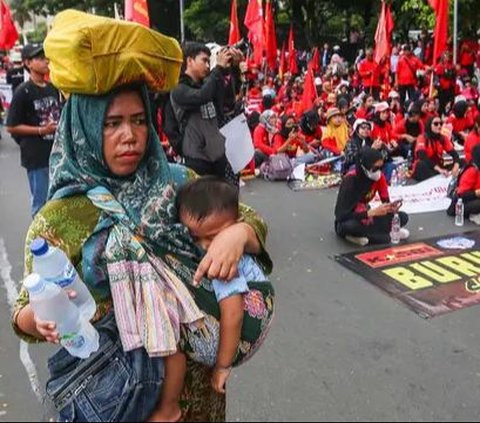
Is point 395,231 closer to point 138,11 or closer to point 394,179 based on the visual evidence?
point 394,179

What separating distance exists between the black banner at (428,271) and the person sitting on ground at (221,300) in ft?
9.72

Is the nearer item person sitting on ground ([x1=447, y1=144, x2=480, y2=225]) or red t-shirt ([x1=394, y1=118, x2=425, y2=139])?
person sitting on ground ([x1=447, y1=144, x2=480, y2=225])

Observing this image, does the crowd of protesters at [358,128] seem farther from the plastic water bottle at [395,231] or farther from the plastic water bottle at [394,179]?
the plastic water bottle at [395,231]

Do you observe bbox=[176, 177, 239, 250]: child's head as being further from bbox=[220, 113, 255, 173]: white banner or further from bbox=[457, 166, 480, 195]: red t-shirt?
bbox=[457, 166, 480, 195]: red t-shirt

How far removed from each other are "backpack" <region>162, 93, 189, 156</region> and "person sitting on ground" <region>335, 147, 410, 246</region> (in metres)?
1.72

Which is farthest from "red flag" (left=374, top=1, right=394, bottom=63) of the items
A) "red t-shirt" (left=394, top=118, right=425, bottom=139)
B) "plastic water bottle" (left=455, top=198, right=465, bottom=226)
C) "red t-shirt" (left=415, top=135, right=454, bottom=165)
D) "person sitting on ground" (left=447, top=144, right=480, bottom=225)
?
"plastic water bottle" (left=455, top=198, right=465, bottom=226)

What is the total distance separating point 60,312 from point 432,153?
7.92 metres

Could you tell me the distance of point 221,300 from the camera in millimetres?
1517

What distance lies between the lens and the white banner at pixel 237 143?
5688mm

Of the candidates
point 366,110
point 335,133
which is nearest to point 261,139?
point 335,133

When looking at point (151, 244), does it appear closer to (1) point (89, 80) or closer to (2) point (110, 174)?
(2) point (110, 174)

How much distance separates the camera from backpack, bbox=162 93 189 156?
211 inches

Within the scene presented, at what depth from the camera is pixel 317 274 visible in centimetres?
520

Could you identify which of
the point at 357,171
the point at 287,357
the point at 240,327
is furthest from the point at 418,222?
the point at 240,327
